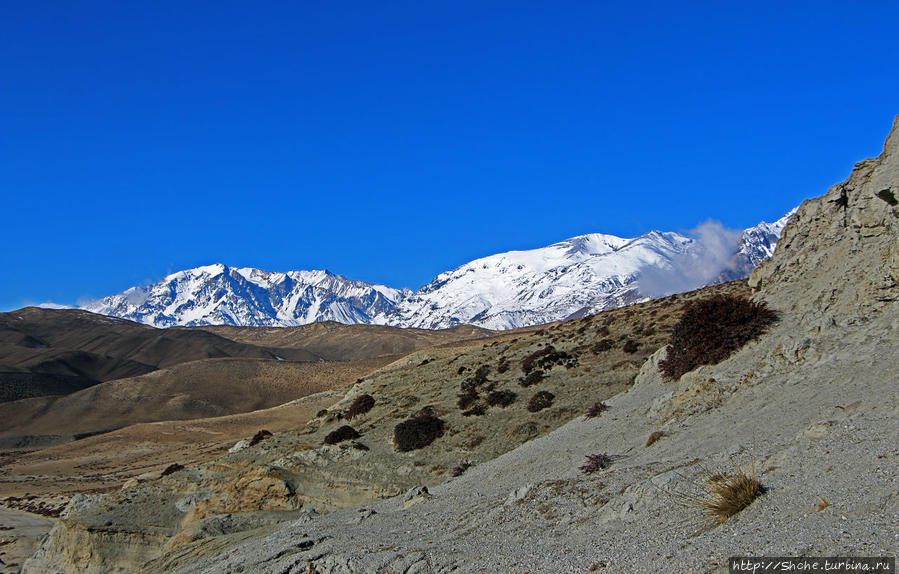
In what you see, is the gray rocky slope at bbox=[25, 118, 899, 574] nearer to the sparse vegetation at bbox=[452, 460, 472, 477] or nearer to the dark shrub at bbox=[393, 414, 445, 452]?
the sparse vegetation at bbox=[452, 460, 472, 477]

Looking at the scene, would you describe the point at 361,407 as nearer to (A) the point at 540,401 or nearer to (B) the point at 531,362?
(B) the point at 531,362

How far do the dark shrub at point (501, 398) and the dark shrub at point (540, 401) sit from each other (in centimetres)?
126

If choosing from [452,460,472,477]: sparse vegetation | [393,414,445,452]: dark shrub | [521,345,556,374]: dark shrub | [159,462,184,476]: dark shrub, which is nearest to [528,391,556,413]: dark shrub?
[393,414,445,452]: dark shrub

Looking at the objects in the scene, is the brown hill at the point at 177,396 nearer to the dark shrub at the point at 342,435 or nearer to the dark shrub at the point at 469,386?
the dark shrub at the point at 469,386

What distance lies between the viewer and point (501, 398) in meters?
32.8

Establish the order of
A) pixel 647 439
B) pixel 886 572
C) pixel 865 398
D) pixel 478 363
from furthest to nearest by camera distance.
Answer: pixel 478 363 < pixel 647 439 < pixel 865 398 < pixel 886 572

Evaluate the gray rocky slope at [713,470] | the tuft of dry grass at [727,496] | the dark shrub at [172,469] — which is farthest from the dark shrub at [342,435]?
the tuft of dry grass at [727,496]

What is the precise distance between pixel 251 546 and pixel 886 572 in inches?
660

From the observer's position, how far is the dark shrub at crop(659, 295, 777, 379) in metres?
21.5

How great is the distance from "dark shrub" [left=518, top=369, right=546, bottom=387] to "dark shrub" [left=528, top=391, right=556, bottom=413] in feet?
9.65

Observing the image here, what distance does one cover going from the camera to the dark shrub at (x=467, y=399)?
33950mm

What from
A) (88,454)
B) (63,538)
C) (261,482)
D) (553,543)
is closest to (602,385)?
(261,482)

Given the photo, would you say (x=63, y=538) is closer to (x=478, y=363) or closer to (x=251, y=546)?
(x=251, y=546)

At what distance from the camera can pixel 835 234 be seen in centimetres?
2242
